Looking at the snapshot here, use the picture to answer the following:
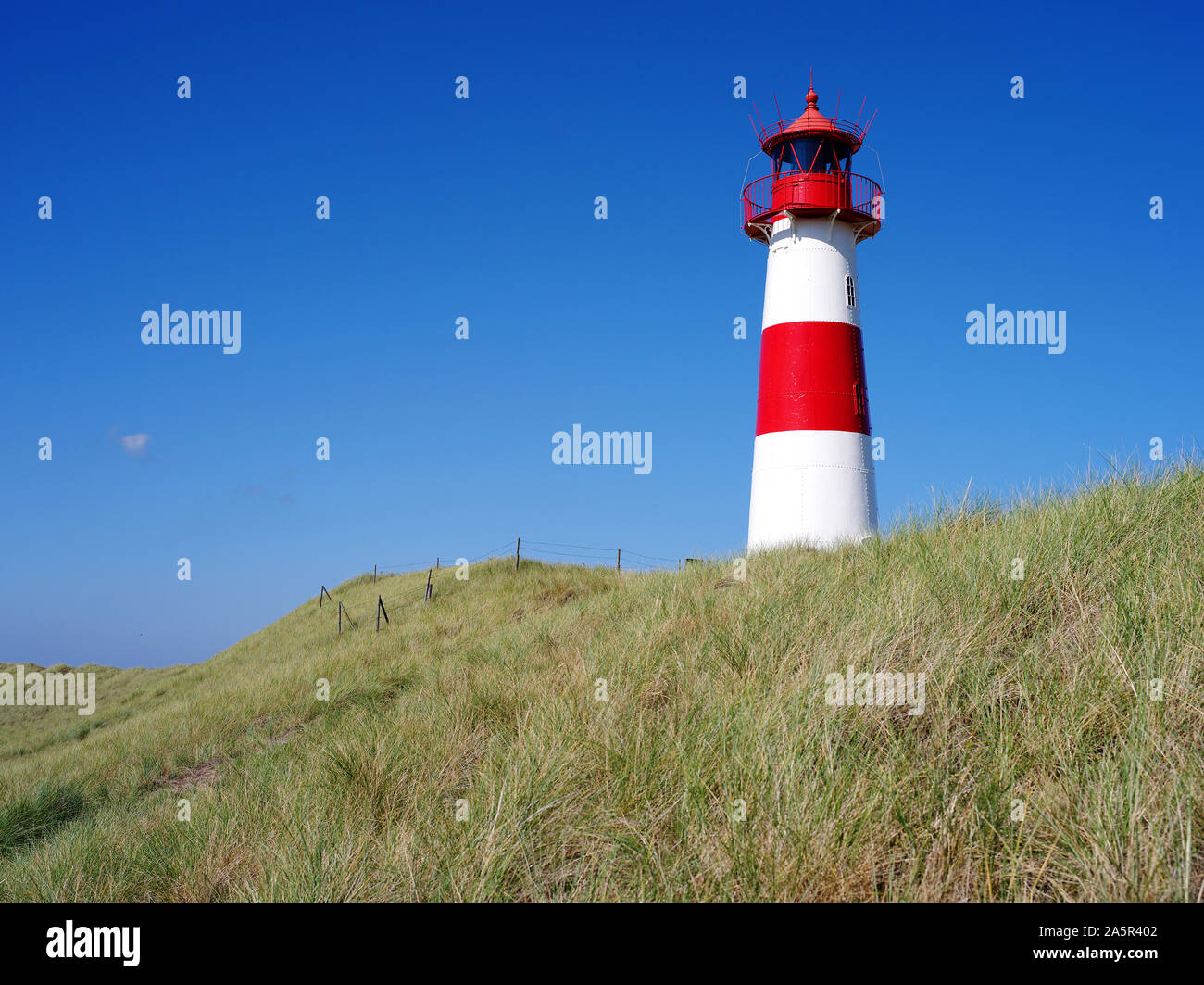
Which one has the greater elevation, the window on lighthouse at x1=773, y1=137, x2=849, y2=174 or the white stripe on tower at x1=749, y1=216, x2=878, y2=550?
the window on lighthouse at x1=773, y1=137, x2=849, y2=174

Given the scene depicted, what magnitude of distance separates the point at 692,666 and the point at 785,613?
1105mm

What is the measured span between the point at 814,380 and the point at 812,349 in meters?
0.65

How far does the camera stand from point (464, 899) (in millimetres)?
3293

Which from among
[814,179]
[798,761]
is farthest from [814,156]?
[798,761]

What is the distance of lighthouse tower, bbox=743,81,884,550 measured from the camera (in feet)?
49.6

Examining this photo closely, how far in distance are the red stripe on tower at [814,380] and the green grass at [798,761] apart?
7222 mm

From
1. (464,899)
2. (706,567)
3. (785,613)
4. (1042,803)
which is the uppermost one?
(706,567)

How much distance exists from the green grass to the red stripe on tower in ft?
23.7

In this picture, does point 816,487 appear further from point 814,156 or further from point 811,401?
point 814,156

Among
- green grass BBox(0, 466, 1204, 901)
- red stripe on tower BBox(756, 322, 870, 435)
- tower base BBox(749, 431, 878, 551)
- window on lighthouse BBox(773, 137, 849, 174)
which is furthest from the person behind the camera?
window on lighthouse BBox(773, 137, 849, 174)

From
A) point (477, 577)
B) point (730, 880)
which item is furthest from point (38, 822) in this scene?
point (477, 577)

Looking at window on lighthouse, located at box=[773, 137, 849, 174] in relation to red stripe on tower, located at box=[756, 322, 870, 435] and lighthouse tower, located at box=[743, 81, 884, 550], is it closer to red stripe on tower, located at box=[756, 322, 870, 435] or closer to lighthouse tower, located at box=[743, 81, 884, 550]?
lighthouse tower, located at box=[743, 81, 884, 550]

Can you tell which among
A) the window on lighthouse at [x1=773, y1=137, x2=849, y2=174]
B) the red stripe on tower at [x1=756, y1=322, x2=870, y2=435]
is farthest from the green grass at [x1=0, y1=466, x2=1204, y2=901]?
the window on lighthouse at [x1=773, y1=137, x2=849, y2=174]
